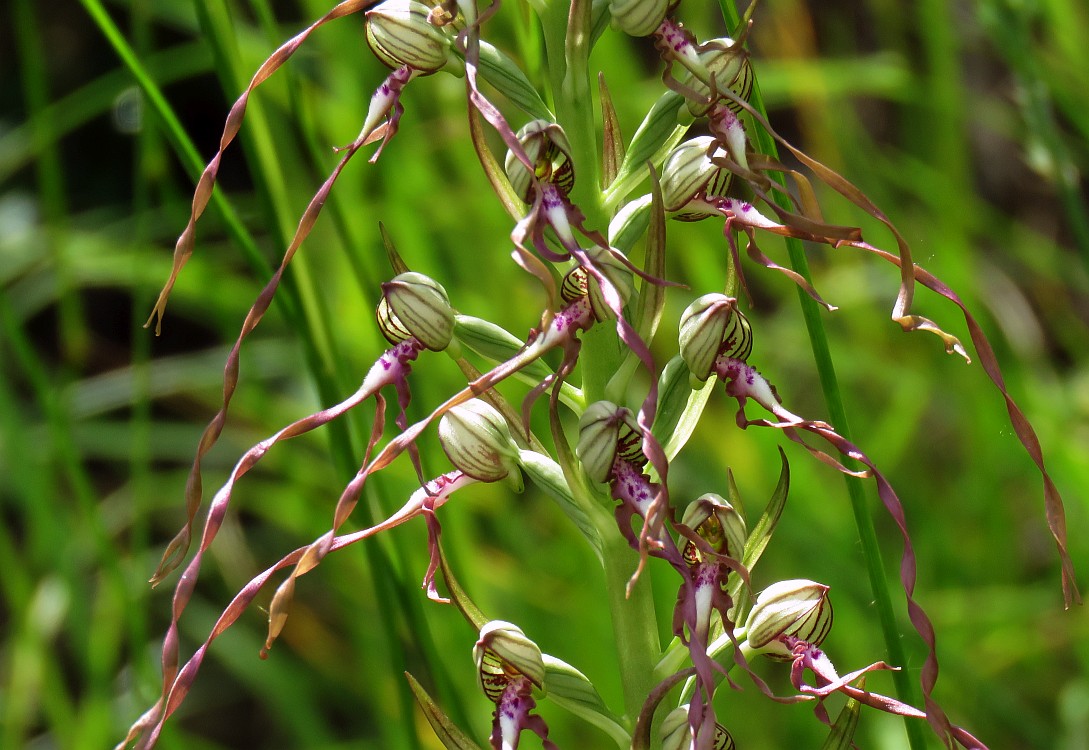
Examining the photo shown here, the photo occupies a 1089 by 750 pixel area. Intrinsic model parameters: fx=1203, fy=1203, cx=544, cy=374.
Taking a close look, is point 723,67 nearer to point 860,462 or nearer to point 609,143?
point 609,143

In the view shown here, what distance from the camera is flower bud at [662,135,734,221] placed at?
0.61m

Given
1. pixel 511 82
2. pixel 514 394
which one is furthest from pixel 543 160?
pixel 514 394

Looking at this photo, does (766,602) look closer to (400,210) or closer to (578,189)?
(578,189)

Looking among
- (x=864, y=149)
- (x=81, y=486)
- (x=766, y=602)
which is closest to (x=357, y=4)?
(x=766, y=602)

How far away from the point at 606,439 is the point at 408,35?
23cm

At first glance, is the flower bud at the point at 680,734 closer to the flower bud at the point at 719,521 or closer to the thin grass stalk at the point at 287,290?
the flower bud at the point at 719,521

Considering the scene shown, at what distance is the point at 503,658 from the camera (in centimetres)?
63

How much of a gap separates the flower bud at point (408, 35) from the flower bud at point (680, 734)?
0.36m

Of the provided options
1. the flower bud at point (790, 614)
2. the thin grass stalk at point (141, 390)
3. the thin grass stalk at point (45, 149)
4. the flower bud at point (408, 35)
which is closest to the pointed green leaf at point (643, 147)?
the flower bud at point (408, 35)

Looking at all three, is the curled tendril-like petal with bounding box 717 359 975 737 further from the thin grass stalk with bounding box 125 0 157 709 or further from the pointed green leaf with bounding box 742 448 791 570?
the thin grass stalk with bounding box 125 0 157 709

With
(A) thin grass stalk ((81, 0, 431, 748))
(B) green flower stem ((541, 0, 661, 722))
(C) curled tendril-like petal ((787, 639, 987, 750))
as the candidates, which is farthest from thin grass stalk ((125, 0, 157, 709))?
(C) curled tendril-like petal ((787, 639, 987, 750))

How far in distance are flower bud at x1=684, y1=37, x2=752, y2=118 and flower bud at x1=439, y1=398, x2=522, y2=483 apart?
0.19m

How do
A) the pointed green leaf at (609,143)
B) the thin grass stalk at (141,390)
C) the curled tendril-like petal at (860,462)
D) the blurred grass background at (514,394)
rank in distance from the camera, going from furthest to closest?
the blurred grass background at (514,394) → the thin grass stalk at (141,390) → the pointed green leaf at (609,143) → the curled tendril-like petal at (860,462)

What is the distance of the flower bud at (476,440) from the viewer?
2.09 ft
